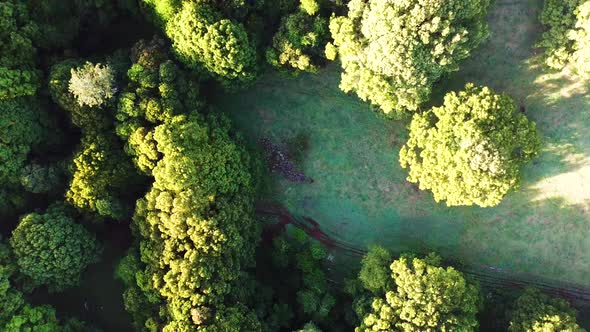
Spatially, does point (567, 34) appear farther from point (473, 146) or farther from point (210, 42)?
point (210, 42)

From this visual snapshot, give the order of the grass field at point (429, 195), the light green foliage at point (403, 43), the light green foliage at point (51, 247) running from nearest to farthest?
the light green foliage at point (403, 43), the light green foliage at point (51, 247), the grass field at point (429, 195)

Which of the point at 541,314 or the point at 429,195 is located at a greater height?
the point at 429,195

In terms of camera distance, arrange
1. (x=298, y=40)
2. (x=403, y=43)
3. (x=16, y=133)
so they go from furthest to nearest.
Result: 1. (x=298, y=40)
2. (x=16, y=133)
3. (x=403, y=43)

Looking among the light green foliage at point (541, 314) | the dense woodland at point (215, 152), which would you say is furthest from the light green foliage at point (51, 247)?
the light green foliage at point (541, 314)

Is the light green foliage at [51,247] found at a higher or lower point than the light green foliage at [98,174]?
lower

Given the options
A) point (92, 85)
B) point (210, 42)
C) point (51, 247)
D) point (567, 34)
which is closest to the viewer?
point (210, 42)

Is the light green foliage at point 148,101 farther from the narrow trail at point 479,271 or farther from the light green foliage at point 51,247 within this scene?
the narrow trail at point 479,271

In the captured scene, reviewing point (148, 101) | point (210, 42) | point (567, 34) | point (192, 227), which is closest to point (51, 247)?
point (192, 227)

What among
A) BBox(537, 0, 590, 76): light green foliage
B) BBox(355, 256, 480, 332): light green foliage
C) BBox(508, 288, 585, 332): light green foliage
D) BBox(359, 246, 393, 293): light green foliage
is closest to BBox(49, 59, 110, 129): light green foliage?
BBox(359, 246, 393, 293): light green foliage
